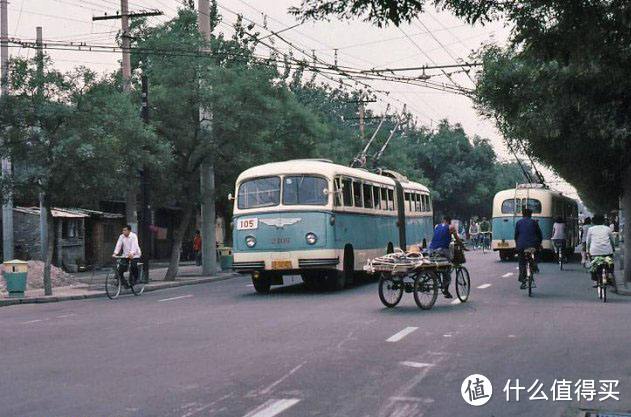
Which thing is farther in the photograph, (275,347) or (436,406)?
(275,347)

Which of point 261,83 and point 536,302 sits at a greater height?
point 261,83

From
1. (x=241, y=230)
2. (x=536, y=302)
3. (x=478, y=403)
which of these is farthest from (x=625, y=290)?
(x=478, y=403)

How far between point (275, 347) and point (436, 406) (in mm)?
4003

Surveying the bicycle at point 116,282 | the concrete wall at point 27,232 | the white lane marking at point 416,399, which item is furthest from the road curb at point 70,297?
the white lane marking at point 416,399

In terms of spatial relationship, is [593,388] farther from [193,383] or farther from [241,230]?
[241,230]

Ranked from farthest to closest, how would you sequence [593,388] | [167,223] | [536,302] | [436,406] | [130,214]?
[167,223] < [130,214] < [536,302] < [593,388] < [436,406]

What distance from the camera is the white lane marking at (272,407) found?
7012 mm

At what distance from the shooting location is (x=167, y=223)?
173 feet

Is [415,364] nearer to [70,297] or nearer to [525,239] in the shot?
[525,239]

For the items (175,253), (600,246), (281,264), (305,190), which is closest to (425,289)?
(600,246)

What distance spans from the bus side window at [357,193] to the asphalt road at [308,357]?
590cm

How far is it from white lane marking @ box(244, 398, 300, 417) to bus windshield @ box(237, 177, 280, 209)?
46.1 feet

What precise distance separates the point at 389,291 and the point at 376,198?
32.7ft

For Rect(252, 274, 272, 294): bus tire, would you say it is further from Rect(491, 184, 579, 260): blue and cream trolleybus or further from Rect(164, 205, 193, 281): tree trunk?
Rect(491, 184, 579, 260): blue and cream trolleybus
